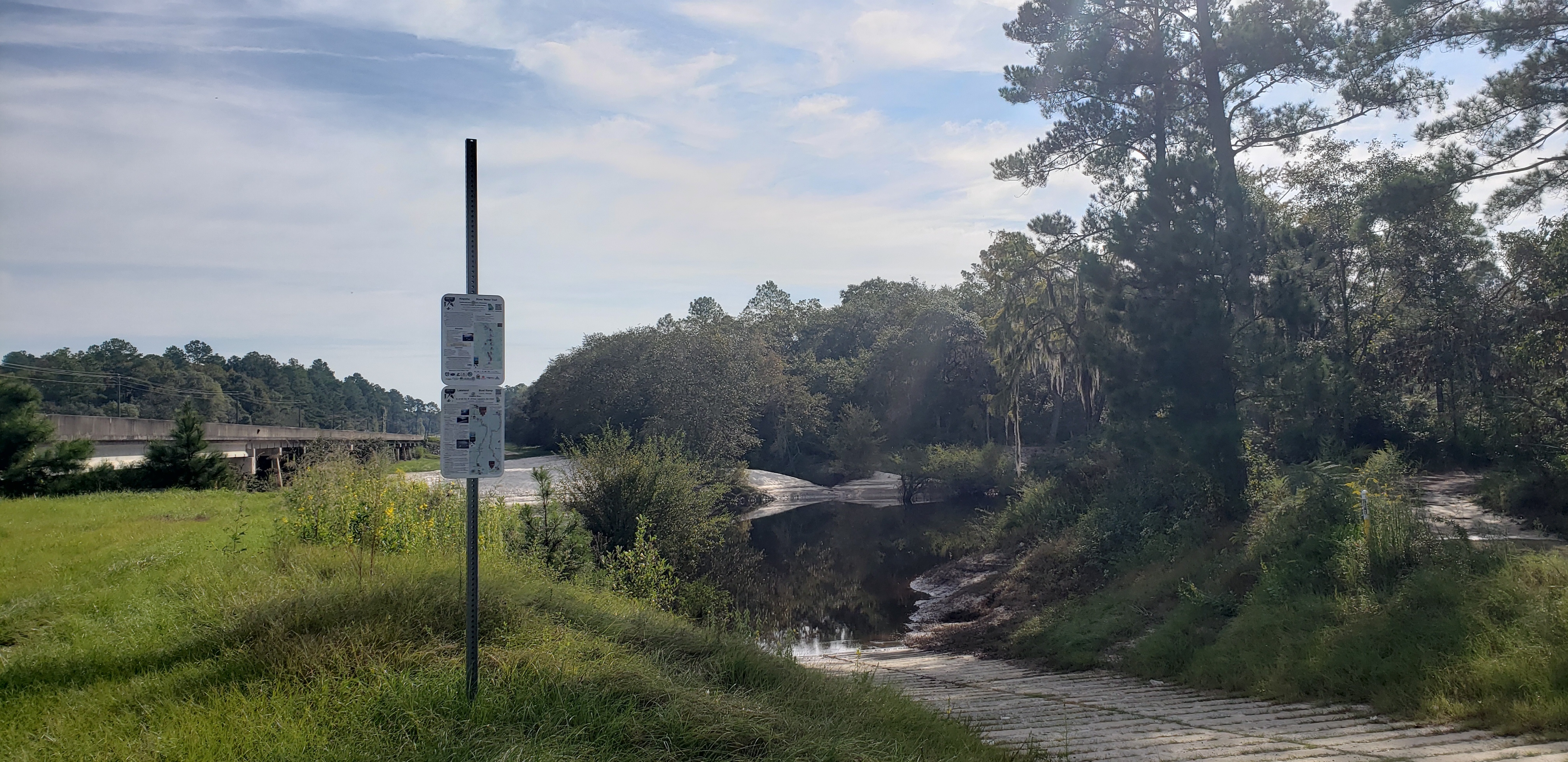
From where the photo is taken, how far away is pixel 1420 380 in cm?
1944

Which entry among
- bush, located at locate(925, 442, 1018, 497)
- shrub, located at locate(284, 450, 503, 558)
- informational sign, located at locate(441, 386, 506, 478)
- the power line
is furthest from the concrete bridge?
bush, located at locate(925, 442, 1018, 497)

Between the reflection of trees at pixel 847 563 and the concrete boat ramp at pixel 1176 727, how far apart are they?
730 centimetres

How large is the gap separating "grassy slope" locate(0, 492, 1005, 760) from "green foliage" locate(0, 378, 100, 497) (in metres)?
17.7

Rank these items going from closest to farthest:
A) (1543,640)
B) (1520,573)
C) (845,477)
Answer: (1543,640) < (1520,573) < (845,477)

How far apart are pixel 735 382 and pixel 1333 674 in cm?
3566

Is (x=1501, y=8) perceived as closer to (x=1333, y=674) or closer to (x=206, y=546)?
(x=1333, y=674)

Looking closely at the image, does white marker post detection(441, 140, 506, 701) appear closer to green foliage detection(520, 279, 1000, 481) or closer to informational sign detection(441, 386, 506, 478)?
informational sign detection(441, 386, 506, 478)

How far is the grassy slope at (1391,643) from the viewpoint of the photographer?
7.29 meters

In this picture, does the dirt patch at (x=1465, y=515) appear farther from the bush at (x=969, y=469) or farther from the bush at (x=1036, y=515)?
the bush at (x=969, y=469)

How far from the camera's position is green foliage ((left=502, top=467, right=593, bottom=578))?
36.2 ft

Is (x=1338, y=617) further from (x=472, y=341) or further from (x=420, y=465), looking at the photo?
(x=420, y=465)

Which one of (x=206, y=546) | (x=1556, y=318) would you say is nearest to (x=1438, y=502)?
(x=1556, y=318)

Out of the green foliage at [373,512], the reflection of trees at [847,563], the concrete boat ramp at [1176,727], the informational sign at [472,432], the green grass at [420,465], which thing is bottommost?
the reflection of trees at [847,563]

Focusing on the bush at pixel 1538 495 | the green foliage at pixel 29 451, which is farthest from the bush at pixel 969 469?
the green foliage at pixel 29 451
